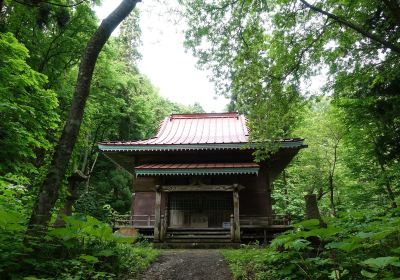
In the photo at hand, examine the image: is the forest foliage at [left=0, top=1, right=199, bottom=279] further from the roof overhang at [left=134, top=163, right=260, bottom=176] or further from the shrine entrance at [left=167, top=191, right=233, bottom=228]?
the shrine entrance at [left=167, top=191, right=233, bottom=228]

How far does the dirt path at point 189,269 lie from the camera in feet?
22.7

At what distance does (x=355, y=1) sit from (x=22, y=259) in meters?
9.70

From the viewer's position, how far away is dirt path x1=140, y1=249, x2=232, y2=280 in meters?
6.91

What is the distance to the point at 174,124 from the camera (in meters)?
19.9

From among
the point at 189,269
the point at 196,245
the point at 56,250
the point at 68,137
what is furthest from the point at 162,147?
the point at 56,250

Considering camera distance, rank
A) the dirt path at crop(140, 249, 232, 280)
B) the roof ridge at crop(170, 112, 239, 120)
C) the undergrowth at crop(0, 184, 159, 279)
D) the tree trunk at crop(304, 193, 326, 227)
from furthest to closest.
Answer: the roof ridge at crop(170, 112, 239, 120)
the tree trunk at crop(304, 193, 326, 227)
the dirt path at crop(140, 249, 232, 280)
the undergrowth at crop(0, 184, 159, 279)

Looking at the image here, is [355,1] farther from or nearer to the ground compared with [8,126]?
farther from the ground

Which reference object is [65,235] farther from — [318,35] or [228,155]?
[228,155]

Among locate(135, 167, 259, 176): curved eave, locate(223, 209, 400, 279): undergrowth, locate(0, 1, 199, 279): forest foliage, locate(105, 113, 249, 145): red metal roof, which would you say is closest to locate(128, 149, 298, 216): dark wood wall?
locate(105, 113, 249, 145): red metal roof

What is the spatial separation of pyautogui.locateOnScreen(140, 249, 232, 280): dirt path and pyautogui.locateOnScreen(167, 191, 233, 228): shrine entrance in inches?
261

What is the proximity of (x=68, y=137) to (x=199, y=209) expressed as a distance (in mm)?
11238

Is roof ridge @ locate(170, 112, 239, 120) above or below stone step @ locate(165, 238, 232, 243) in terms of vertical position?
above

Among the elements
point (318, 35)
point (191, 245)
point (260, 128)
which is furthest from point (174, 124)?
point (318, 35)

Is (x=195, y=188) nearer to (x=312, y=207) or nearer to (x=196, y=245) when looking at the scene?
(x=196, y=245)
